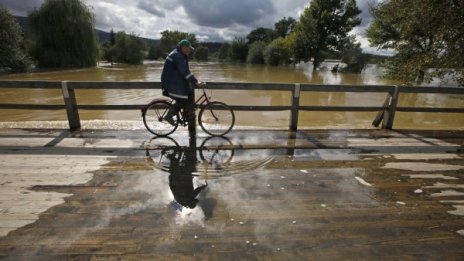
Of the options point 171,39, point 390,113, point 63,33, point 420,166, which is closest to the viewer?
point 420,166

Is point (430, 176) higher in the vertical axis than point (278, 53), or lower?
lower

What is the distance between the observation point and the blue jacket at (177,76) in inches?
211

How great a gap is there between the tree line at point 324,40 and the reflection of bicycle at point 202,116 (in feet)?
21.6

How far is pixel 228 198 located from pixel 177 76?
278 centimetres

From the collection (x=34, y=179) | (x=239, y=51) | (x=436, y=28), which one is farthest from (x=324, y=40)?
(x=34, y=179)

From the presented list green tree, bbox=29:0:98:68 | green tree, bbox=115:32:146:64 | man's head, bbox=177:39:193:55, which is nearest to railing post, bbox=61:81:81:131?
man's head, bbox=177:39:193:55

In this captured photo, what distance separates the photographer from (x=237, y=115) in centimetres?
→ 1238

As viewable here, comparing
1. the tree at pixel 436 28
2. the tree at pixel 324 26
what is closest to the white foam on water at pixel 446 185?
the tree at pixel 436 28

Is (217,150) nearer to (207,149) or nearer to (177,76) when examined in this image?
(207,149)

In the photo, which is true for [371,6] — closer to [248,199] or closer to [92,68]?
[248,199]

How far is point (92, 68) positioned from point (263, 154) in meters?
36.9

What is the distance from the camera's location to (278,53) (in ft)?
181

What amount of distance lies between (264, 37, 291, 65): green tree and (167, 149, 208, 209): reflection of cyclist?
50295 mm

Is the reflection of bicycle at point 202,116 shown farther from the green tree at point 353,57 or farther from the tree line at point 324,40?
the green tree at point 353,57
